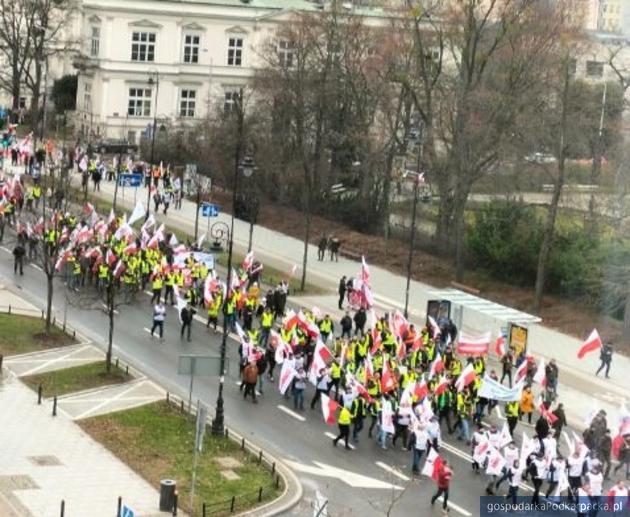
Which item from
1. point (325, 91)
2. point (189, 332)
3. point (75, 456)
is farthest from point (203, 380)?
point (325, 91)

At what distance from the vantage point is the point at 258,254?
61.3 metres

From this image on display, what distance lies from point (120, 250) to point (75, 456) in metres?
18.7

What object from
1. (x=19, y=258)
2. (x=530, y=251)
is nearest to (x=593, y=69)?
(x=530, y=251)

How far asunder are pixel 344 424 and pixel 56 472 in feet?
23.6

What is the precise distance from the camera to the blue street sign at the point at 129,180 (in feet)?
245

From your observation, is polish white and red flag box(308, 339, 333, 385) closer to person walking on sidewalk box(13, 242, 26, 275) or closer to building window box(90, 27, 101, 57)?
person walking on sidewalk box(13, 242, 26, 275)

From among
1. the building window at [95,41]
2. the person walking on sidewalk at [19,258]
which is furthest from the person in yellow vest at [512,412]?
the building window at [95,41]

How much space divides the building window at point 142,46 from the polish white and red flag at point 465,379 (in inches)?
2545

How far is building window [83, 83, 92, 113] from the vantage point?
96812mm

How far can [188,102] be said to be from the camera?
3851 inches

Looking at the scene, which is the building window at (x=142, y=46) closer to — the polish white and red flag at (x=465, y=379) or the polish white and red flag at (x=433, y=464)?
the polish white and red flag at (x=465, y=379)

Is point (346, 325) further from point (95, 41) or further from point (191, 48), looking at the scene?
point (95, 41)

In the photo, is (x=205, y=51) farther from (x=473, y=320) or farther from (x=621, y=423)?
(x=621, y=423)

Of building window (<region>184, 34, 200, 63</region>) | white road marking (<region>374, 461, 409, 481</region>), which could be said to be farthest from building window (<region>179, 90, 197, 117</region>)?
white road marking (<region>374, 461, 409, 481</region>)
